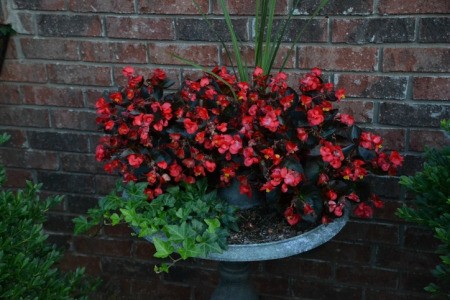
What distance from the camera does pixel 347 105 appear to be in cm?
201

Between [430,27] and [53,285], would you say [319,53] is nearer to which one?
[430,27]

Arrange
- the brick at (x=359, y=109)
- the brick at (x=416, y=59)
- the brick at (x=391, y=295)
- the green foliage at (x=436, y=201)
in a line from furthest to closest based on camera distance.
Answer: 1. the brick at (x=391, y=295)
2. the brick at (x=359, y=109)
3. the brick at (x=416, y=59)
4. the green foliage at (x=436, y=201)

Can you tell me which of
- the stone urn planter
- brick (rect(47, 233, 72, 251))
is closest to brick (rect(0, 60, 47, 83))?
brick (rect(47, 233, 72, 251))

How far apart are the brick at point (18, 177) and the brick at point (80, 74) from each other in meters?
0.45

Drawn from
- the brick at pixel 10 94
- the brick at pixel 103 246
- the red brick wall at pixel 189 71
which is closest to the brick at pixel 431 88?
the red brick wall at pixel 189 71

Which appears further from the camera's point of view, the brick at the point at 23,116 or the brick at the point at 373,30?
the brick at the point at 23,116

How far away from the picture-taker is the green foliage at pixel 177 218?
1490 millimetres

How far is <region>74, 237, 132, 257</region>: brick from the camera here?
2462mm

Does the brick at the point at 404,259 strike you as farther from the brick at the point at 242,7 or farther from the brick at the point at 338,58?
the brick at the point at 242,7

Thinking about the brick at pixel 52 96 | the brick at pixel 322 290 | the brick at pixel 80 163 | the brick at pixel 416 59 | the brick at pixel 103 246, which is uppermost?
the brick at pixel 416 59

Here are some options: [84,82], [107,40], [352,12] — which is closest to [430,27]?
[352,12]

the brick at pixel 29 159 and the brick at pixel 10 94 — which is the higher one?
the brick at pixel 10 94

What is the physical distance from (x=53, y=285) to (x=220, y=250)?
56 centimetres

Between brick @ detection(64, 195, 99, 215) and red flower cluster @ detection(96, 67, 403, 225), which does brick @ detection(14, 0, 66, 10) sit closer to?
red flower cluster @ detection(96, 67, 403, 225)
